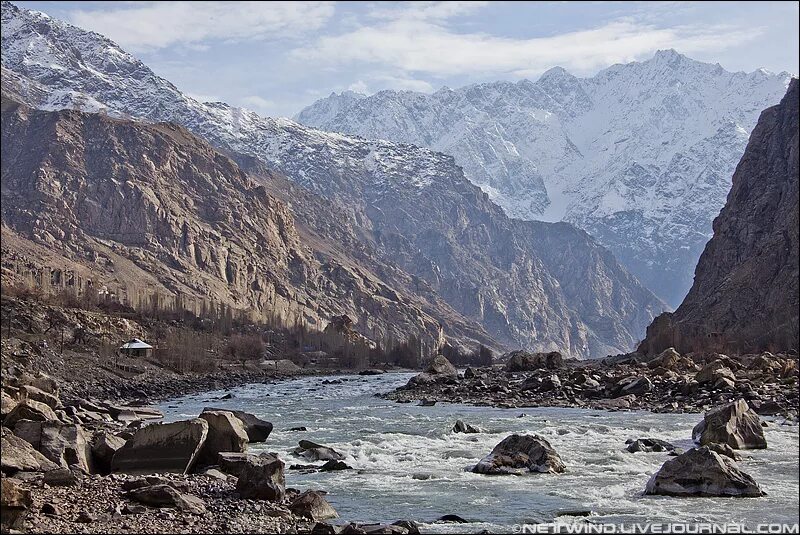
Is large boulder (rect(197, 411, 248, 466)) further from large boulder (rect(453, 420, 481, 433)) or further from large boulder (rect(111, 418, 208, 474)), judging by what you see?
large boulder (rect(453, 420, 481, 433))

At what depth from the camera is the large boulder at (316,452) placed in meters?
37.8

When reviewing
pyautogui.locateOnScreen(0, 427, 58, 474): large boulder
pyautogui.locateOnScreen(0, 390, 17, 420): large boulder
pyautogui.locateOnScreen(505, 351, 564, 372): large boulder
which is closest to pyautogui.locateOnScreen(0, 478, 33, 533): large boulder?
pyautogui.locateOnScreen(0, 427, 58, 474): large boulder

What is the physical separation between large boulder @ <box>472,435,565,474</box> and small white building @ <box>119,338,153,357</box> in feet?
318

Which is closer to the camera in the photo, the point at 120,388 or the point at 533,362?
the point at 120,388

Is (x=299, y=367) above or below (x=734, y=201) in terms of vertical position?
below

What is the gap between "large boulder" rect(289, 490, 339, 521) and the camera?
82.7 feet

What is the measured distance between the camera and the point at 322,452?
126 feet

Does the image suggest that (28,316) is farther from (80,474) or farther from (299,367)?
(80,474)

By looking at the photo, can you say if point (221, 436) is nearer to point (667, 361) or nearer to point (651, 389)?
point (651, 389)

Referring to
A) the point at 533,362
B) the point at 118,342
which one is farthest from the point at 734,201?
the point at 118,342

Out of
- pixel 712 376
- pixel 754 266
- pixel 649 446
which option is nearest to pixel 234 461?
pixel 649 446

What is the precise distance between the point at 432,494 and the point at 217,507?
26.6ft

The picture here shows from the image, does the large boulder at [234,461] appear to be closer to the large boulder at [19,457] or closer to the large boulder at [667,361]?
the large boulder at [19,457]

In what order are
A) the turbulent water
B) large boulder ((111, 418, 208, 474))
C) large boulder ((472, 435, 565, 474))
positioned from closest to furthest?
the turbulent water → large boulder ((111, 418, 208, 474)) → large boulder ((472, 435, 565, 474))
